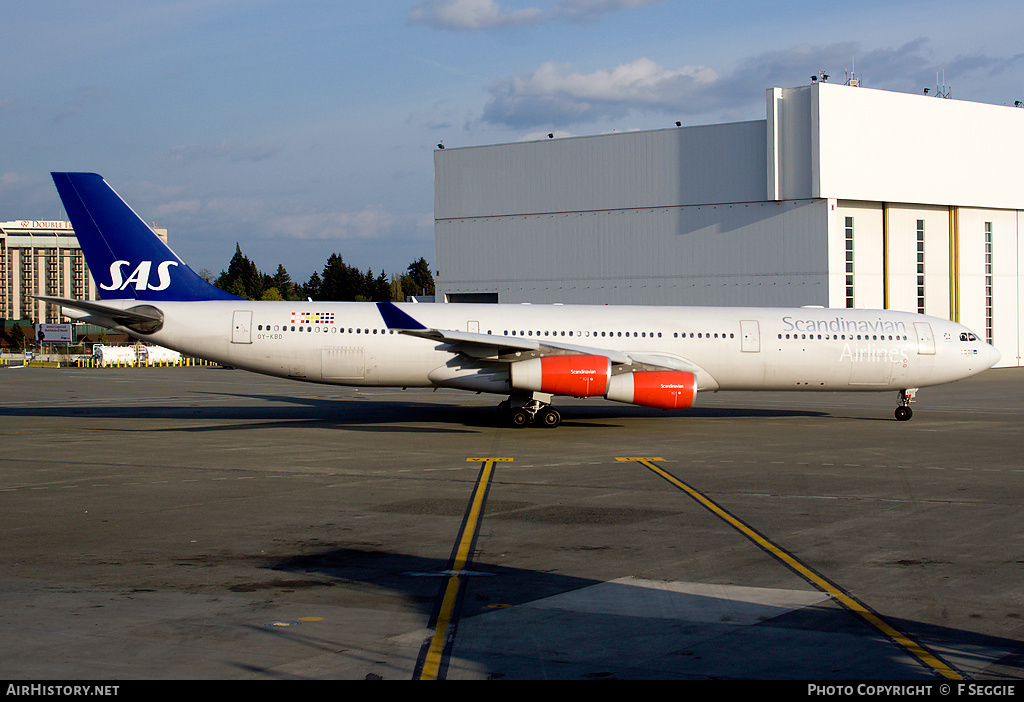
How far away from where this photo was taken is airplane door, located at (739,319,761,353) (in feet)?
81.6

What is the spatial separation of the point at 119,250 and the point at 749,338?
17.5 metres

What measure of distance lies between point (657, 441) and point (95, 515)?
12618 millimetres

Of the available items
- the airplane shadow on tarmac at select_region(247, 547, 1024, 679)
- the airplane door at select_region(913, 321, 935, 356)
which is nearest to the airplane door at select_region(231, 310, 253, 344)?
the airplane shadow on tarmac at select_region(247, 547, 1024, 679)

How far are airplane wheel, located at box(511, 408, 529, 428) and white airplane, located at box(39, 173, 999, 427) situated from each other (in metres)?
0.04

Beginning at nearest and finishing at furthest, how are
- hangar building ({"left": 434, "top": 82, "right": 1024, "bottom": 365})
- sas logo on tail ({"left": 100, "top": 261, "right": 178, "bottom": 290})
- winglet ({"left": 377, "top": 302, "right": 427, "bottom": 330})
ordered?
winglet ({"left": 377, "top": 302, "right": 427, "bottom": 330}) < sas logo on tail ({"left": 100, "top": 261, "right": 178, "bottom": 290}) < hangar building ({"left": 434, "top": 82, "right": 1024, "bottom": 365})

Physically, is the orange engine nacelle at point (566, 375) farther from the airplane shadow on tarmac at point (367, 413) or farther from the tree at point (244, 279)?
the tree at point (244, 279)

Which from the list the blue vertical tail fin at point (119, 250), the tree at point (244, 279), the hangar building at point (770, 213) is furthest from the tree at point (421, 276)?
the blue vertical tail fin at point (119, 250)

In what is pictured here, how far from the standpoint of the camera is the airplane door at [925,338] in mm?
25609

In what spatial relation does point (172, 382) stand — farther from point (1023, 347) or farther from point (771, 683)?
point (1023, 347)

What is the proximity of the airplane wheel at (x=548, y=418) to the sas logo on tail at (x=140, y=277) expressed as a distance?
10.9 metres

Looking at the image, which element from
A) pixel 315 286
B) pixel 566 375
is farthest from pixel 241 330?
pixel 315 286

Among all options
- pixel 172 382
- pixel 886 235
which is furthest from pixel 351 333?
pixel 886 235

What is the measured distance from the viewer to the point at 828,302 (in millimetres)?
48656

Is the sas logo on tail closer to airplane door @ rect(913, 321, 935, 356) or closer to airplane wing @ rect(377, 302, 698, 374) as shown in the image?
airplane wing @ rect(377, 302, 698, 374)
